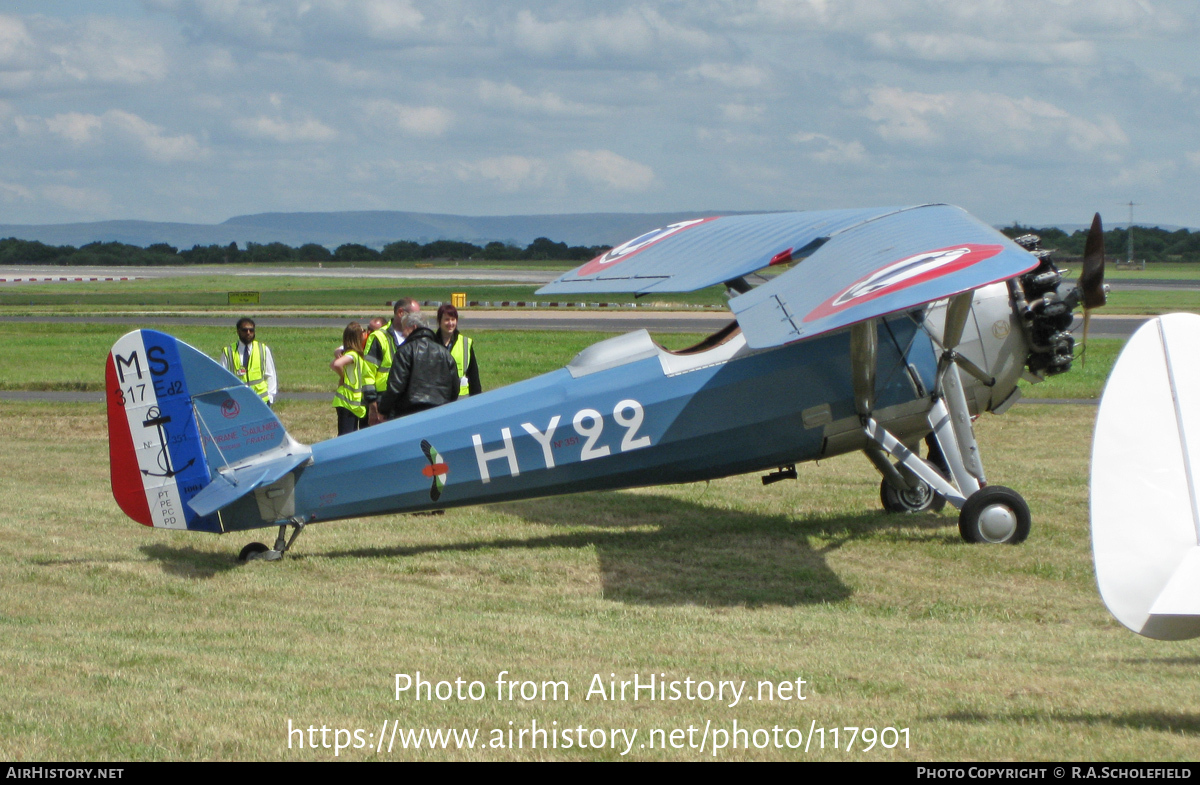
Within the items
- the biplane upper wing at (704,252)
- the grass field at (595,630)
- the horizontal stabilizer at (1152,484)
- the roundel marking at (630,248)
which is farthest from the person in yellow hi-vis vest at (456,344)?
the horizontal stabilizer at (1152,484)

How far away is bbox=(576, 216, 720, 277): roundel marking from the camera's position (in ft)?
32.7

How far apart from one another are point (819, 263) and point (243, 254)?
133578 millimetres

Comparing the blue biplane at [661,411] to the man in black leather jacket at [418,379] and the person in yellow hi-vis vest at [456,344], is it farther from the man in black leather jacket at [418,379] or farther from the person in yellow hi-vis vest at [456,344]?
the person in yellow hi-vis vest at [456,344]

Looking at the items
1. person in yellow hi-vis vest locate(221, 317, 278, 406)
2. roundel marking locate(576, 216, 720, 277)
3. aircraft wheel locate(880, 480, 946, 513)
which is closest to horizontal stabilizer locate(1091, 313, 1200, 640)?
roundel marking locate(576, 216, 720, 277)

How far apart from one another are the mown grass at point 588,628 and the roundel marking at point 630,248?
2.42 meters

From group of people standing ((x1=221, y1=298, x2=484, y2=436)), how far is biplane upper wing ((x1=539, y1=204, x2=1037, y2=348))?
176 cm

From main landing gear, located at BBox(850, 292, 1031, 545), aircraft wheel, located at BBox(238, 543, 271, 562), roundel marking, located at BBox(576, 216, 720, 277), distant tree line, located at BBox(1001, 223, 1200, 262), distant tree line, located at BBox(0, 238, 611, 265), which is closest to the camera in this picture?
aircraft wheel, located at BBox(238, 543, 271, 562)

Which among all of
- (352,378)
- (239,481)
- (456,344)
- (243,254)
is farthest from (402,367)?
(243,254)

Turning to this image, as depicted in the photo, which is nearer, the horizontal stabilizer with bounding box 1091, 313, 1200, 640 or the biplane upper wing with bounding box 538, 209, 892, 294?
the horizontal stabilizer with bounding box 1091, 313, 1200, 640

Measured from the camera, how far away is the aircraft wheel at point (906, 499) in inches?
429

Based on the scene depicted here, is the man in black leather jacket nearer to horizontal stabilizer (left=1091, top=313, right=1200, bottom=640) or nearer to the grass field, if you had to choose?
the grass field

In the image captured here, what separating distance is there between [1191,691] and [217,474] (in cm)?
647

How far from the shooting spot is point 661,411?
29.5 feet

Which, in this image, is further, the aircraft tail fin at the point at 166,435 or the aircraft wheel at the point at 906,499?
the aircraft wheel at the point at 906,499
